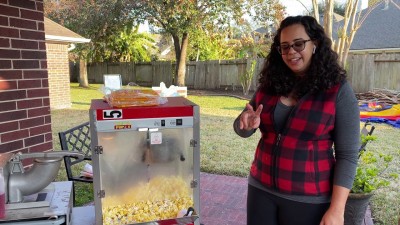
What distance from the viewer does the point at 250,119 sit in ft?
5.93

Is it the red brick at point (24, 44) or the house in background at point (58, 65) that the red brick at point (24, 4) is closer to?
the red brick at point (24, 44)

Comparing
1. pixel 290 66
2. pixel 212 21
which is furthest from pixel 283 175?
pixel 212 21

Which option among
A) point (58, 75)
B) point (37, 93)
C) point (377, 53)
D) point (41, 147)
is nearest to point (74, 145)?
point (41, 147)

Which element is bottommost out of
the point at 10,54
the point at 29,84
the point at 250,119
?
the point at 250,119

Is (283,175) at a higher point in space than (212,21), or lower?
lower

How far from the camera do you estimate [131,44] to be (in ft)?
75.7

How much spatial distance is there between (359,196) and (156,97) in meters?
1.90

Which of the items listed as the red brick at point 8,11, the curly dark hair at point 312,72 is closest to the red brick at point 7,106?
the red brick at point 8,11

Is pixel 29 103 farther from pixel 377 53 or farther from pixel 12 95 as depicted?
pixel 377 53

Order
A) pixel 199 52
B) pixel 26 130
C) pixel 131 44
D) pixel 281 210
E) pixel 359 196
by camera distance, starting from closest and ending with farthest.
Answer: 1. pixel 281 210
2. pixel 359 196
3. pixel 26 130
4. pixel 199 52
5. pixel 131 44

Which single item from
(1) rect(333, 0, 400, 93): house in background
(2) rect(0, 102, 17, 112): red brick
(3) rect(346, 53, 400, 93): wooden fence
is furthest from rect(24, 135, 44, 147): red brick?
(3) rect(346, 53, 400, 93): wooden fence

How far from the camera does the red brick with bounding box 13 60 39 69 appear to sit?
9.21 feet

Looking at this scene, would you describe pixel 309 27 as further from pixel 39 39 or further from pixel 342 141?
pixel 39 39

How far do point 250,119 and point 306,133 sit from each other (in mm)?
305
